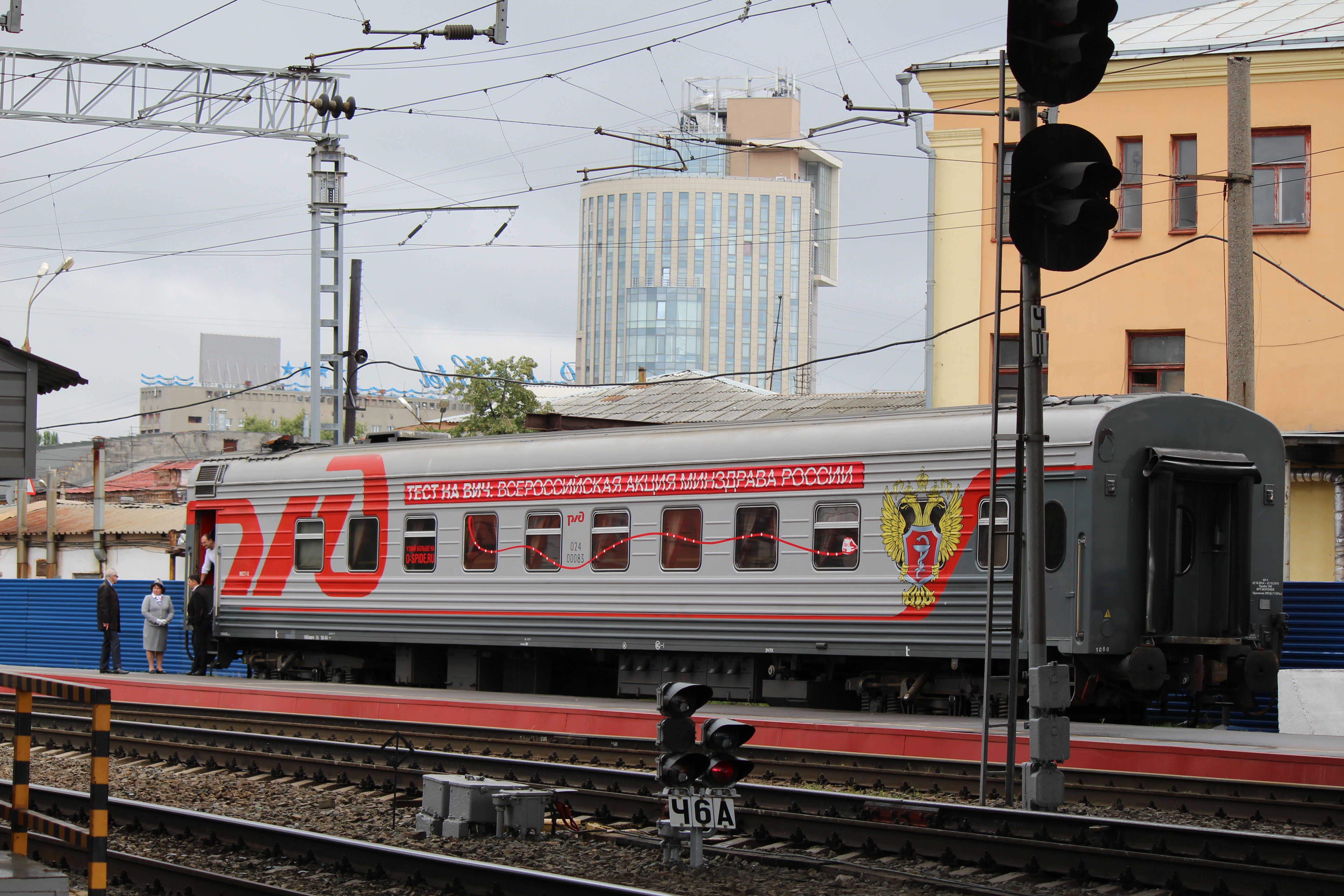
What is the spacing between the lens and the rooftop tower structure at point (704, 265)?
6422 inches

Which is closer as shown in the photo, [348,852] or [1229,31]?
[348,852]

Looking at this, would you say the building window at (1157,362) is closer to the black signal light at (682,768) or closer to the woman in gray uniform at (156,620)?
the woman in gray uniform at (156,620)

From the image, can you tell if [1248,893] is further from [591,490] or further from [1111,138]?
[1111,138]

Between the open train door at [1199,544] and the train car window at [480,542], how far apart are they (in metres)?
8.40

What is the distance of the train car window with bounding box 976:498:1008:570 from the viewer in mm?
15438

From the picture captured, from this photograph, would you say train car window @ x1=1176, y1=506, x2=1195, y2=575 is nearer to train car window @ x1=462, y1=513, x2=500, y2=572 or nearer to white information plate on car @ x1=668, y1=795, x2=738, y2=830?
white information plate on car @ x1=668, y1=795, x2=738, y2=830

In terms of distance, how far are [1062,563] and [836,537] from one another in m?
2.70

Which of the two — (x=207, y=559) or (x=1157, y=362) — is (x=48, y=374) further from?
(x=1157, y=362)

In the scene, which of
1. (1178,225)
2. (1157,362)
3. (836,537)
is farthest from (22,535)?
(836,537)

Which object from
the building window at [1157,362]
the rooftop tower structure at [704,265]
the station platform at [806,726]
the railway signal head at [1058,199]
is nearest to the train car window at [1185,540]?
the station platform at [806,726]

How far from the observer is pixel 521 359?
204ft

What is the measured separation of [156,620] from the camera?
25.7 m

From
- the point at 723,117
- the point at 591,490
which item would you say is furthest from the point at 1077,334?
the point at 723,117

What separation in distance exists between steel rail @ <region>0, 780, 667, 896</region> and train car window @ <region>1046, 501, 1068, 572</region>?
24.5 feet
